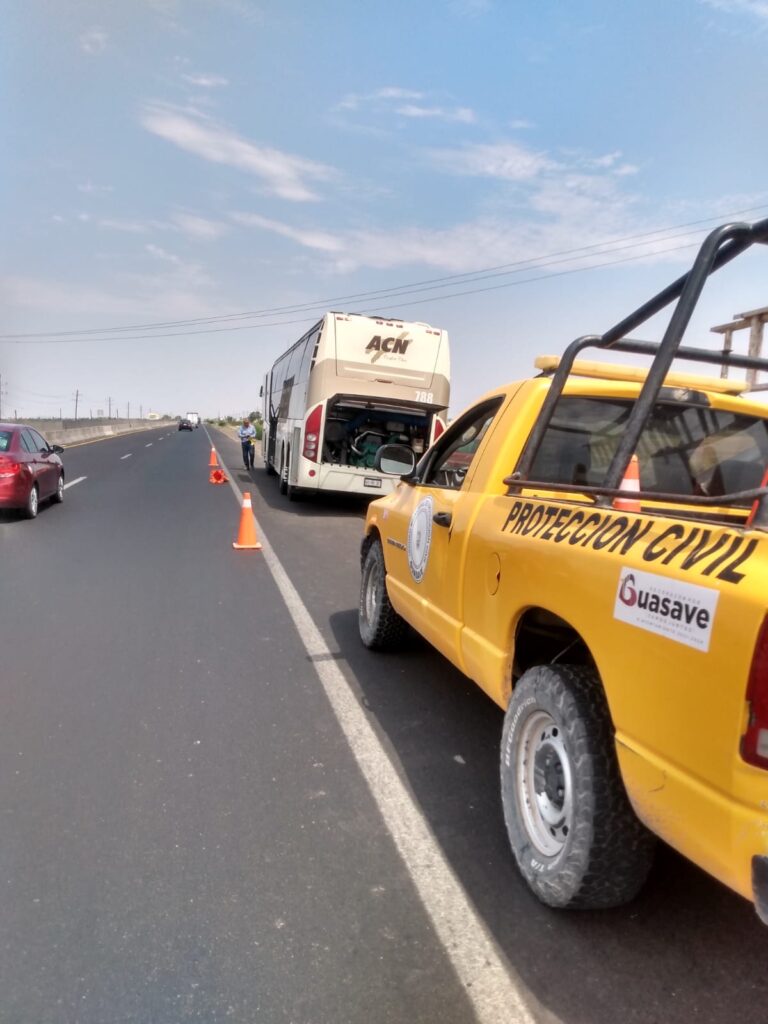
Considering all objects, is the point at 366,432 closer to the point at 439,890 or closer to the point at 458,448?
the point at 458,448

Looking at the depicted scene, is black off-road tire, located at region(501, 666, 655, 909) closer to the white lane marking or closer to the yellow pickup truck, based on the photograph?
the yellow pickup truck

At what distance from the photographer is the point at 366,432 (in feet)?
50.6

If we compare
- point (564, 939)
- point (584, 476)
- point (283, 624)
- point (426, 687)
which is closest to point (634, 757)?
point (564, 939)

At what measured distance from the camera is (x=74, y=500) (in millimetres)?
15070

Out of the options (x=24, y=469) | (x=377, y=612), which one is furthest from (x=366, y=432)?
(x=377, y=612)

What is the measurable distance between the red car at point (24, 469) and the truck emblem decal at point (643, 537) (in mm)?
10279

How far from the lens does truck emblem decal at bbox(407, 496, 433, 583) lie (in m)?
4.39

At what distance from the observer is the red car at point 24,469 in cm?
1145

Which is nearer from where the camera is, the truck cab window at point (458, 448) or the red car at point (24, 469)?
the truck cab window at point (458, 448)

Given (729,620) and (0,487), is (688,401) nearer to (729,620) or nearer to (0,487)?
(729,620)

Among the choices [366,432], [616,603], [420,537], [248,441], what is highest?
[366,432]

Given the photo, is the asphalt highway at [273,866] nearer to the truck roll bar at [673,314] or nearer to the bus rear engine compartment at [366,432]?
the truck roll bar at [673,314]

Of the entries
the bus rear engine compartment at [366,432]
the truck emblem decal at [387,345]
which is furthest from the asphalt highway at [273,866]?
the bus rear engine compartment at [366,432]

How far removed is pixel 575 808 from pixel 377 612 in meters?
3.17
